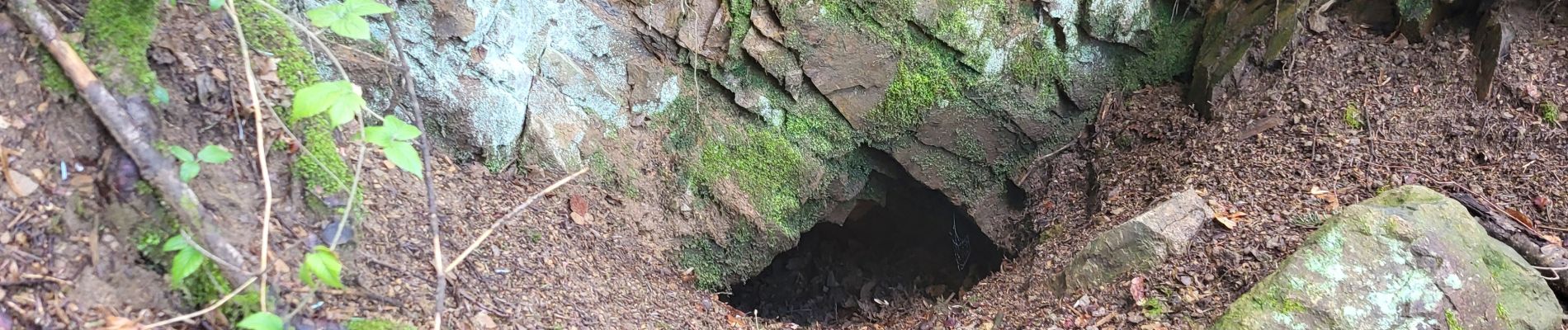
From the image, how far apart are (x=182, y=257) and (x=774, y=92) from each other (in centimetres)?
308

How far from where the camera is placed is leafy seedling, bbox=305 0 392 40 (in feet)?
5.57

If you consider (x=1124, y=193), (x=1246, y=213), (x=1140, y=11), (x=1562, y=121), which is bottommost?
(x=1124, y=193)

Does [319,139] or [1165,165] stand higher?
[1165,165]

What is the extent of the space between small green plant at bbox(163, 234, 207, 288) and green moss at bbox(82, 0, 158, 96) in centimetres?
43

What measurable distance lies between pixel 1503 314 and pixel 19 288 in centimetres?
432

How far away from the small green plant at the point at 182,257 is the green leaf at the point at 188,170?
155 millimetres

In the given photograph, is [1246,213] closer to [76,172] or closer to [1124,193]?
[1124,193]

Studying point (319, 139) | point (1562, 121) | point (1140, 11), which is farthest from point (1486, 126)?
point (319, 139)

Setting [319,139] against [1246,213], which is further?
[1246,213]

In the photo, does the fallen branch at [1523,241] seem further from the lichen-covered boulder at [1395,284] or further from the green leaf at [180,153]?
the green leaf at [180,153]

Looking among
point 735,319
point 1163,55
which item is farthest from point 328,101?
point 1163,55

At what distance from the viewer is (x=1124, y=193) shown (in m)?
4.34

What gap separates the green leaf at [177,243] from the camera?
1.80 metres

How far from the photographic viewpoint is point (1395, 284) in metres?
2.79
